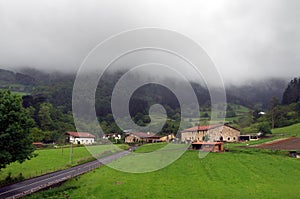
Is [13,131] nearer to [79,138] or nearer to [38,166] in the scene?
[38,166]

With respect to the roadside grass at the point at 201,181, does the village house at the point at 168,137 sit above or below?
above

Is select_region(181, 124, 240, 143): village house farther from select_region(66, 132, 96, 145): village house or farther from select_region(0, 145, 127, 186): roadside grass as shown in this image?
select_region(66, 132, 96, 145): village house

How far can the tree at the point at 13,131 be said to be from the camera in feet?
124

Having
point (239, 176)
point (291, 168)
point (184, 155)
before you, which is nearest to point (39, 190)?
point (239, 176)

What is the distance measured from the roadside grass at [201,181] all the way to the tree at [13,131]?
7027 mm

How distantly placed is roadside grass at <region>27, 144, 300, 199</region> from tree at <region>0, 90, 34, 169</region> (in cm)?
703

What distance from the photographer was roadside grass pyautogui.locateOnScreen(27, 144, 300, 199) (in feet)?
112

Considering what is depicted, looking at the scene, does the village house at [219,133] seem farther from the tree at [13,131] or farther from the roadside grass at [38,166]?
the tree at [13,131]

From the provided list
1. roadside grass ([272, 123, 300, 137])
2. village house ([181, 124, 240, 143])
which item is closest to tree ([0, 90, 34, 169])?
village house ([181, 124, 240, 143])

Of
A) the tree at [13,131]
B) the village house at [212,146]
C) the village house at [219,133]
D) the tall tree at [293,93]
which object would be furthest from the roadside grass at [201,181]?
the tall tree at [293,93]

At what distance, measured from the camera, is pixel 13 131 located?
38469 mm

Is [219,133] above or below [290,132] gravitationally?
below

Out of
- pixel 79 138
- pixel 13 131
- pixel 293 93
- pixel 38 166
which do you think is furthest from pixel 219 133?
pixel 293 93

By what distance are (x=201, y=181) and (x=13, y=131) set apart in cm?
2455
